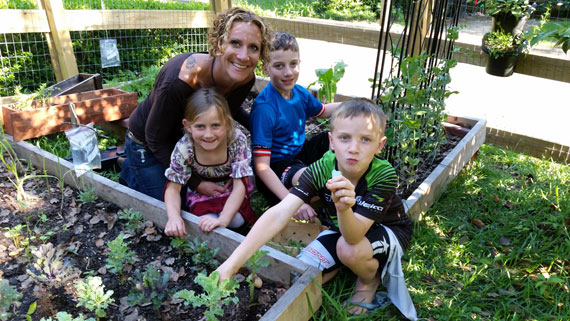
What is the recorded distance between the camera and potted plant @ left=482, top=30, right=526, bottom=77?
3.63 meters

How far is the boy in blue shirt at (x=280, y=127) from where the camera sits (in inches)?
106

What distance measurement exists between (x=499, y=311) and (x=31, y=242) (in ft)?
8.27

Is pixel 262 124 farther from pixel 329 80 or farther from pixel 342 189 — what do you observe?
pixel 329 80

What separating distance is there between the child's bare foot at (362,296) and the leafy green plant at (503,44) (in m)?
2.62

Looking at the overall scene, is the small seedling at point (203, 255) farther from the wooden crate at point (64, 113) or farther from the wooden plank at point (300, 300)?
the wooden crate at point (64, 113)

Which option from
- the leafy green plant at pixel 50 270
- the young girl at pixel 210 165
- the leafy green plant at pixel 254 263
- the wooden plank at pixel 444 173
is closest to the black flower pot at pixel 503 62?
the wooden plank at pixel 444 173

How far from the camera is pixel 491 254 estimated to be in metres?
2.47

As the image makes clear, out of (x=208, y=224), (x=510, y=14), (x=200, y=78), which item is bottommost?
(x=208, y=224)

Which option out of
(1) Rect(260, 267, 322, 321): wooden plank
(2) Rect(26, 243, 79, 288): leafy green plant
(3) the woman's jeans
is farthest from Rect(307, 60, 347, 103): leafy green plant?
(2) Rect(26, 243, 79, 288): leafy green plant

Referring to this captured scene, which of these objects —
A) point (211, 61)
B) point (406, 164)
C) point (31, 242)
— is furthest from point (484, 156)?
point (31, 242)

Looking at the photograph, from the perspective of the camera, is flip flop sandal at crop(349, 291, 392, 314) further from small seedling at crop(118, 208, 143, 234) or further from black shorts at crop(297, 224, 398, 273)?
small seedling at crop(118, 208, 143, 234)

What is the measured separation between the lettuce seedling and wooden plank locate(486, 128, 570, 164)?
3288 millimetres

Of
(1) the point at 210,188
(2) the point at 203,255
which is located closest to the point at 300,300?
(2) the point at 203,255

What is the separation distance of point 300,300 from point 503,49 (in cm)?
310
